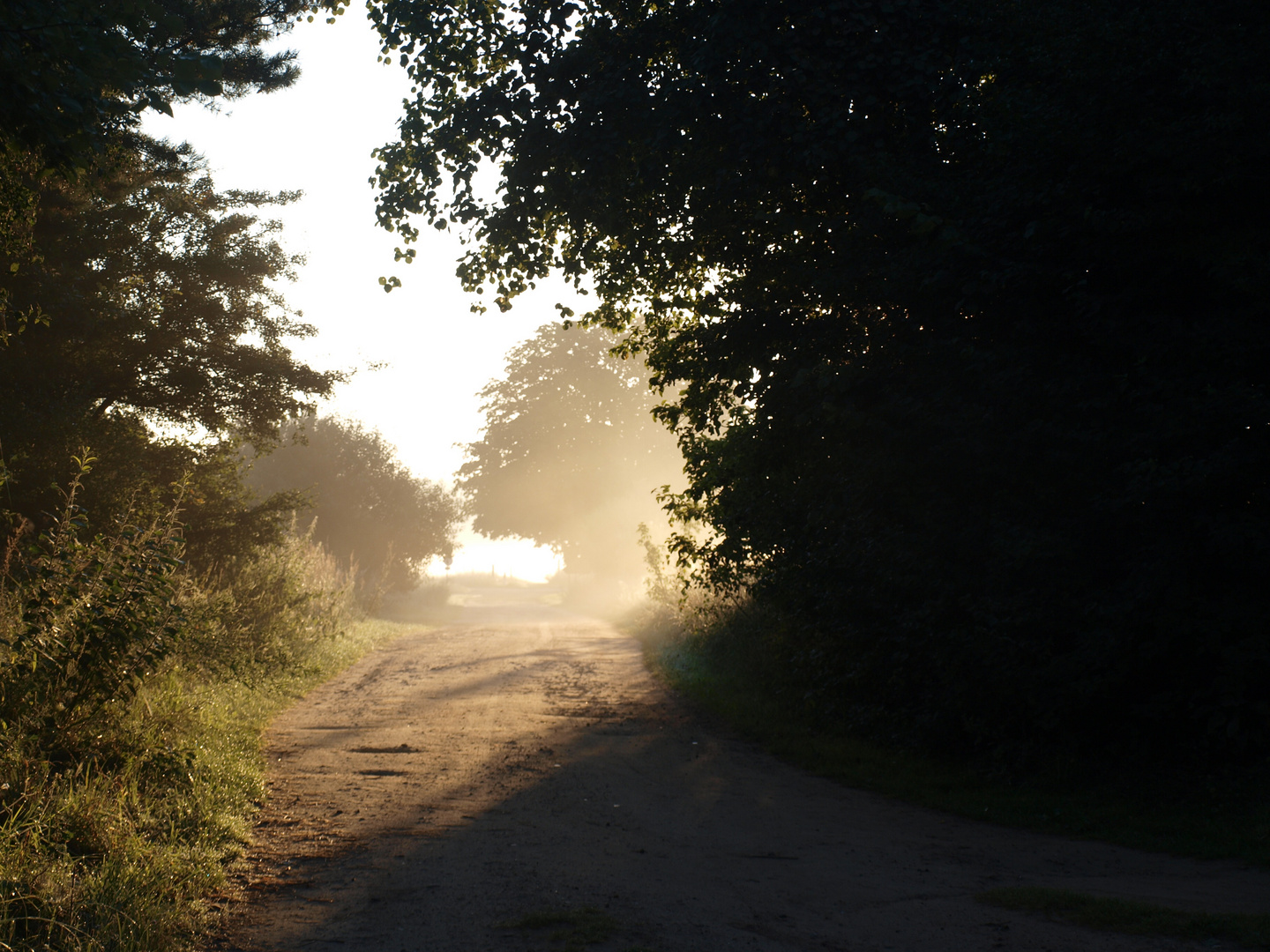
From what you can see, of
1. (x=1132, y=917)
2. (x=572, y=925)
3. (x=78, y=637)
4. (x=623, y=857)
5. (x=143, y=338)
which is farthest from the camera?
(x=143, y=338)

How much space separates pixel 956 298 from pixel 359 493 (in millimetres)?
30511

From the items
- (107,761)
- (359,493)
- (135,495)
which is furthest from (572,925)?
(359,493)

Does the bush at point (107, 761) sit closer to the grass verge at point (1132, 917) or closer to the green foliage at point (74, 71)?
the green foliage at point (74, 71)

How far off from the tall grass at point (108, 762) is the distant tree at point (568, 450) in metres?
36.0

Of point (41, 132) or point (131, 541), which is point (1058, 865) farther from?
point (41, 132)

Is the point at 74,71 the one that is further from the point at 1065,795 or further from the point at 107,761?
the point at 1065,795

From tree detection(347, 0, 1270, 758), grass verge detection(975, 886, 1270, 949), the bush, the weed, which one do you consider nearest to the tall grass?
the bush

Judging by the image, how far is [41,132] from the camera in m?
5.01

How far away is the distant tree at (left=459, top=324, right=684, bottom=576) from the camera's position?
45062 millimetres

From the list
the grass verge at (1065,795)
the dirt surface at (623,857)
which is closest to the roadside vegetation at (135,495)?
the dirt surface at (623,857)

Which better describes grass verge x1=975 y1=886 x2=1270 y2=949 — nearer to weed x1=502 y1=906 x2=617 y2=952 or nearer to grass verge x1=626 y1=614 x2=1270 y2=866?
grass verge x1=626 y1=614 x2=1270 y2=866

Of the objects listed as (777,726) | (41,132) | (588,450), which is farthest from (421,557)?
(41,132)

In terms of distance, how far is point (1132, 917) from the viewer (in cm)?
443

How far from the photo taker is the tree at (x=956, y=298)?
662 centimetres
